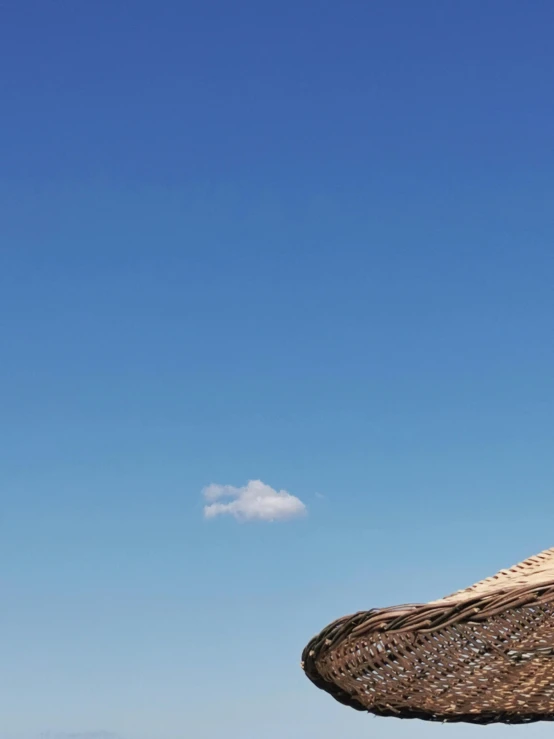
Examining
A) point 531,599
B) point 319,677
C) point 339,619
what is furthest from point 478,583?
point 531,599

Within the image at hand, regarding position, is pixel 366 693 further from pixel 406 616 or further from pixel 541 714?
pixel 541 714

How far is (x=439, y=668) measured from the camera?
3.51m

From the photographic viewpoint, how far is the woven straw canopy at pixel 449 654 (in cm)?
315

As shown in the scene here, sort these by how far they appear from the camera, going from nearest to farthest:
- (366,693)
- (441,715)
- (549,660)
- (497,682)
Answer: (549,660)
(497,682)
(366,693)
(441,715)

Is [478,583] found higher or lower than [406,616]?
higher

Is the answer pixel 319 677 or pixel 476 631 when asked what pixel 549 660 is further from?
pixel 319 677

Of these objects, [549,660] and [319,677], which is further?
[319,677]

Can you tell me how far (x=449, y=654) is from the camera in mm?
3375

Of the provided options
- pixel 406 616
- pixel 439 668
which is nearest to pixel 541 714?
pixel 439 668

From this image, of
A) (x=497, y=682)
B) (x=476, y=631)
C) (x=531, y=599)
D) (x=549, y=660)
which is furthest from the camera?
(x=497, y=682)

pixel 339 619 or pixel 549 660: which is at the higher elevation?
pixel 339 619

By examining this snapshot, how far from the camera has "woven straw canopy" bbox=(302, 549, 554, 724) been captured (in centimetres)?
315

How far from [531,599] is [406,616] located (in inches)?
19.2

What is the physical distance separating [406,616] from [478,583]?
142cm
